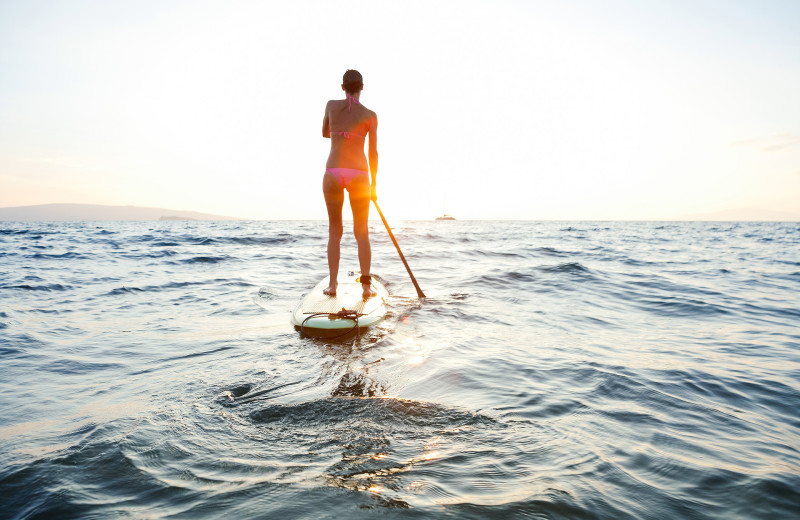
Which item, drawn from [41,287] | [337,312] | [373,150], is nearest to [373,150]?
[373,150]

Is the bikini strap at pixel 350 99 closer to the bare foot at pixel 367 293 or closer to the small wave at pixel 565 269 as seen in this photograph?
the bare foot at pixel 367 293

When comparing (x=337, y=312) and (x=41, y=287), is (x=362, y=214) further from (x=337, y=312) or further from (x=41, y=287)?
(x=41, y=287)

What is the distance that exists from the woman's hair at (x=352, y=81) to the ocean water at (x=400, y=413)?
312cm

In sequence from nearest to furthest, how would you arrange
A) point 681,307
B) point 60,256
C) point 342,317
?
point 342,317
point 681,307
point 60,256

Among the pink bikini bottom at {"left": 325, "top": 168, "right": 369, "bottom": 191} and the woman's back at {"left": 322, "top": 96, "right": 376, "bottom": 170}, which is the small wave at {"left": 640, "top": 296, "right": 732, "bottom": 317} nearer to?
the pink bikini bottom at {"left": 325, "top": 168, "right": 369, "bottom": 191}

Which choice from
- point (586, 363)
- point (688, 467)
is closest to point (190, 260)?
point (586, 363)

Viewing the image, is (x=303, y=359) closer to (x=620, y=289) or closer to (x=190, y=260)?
(x=620, y=289)

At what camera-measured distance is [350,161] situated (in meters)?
5.62

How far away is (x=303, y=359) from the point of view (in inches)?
156

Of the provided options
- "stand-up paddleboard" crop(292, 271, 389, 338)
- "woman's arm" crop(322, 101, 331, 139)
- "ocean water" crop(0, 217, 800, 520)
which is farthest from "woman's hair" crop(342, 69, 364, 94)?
"ocean water" crop(0, 217, 800, 520)

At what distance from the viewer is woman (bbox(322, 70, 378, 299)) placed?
5559 mm

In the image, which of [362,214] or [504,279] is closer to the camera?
[362,214]

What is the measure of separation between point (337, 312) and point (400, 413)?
8.29ft

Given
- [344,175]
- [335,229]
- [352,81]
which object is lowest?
[335,229]
